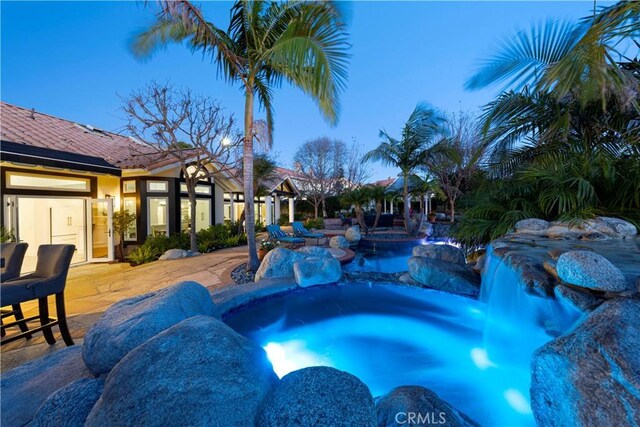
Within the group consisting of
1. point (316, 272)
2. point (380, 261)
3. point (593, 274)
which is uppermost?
point (593, 274)

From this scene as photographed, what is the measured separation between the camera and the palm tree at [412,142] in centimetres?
1246

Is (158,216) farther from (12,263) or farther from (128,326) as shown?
(128,326)

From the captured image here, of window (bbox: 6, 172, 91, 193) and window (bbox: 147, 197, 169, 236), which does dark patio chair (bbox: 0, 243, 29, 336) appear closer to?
window (bbox: 6, 172, 91, 193)

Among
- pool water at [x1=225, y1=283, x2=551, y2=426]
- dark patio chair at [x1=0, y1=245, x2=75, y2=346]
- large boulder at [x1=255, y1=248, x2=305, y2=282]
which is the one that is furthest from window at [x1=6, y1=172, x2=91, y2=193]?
pool water at [x1=225, y1=283, x2=551, y2=426]

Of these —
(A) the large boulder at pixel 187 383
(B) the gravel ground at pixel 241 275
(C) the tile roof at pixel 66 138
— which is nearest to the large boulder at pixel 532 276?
(A) the large boulder at pixel 187 383

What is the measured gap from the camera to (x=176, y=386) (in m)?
1.48

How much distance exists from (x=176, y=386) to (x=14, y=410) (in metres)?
1.59

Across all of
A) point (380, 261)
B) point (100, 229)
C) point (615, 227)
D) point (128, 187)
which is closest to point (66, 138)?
point (128, 187)

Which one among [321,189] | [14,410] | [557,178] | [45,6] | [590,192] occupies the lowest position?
[14,410]

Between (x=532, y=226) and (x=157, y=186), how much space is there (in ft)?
42.5

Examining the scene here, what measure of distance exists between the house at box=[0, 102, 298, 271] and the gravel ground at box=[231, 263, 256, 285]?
5971 millimetres

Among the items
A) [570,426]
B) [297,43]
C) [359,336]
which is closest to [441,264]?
[359,336]

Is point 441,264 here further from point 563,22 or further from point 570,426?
point 563,22

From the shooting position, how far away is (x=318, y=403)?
156 cm
